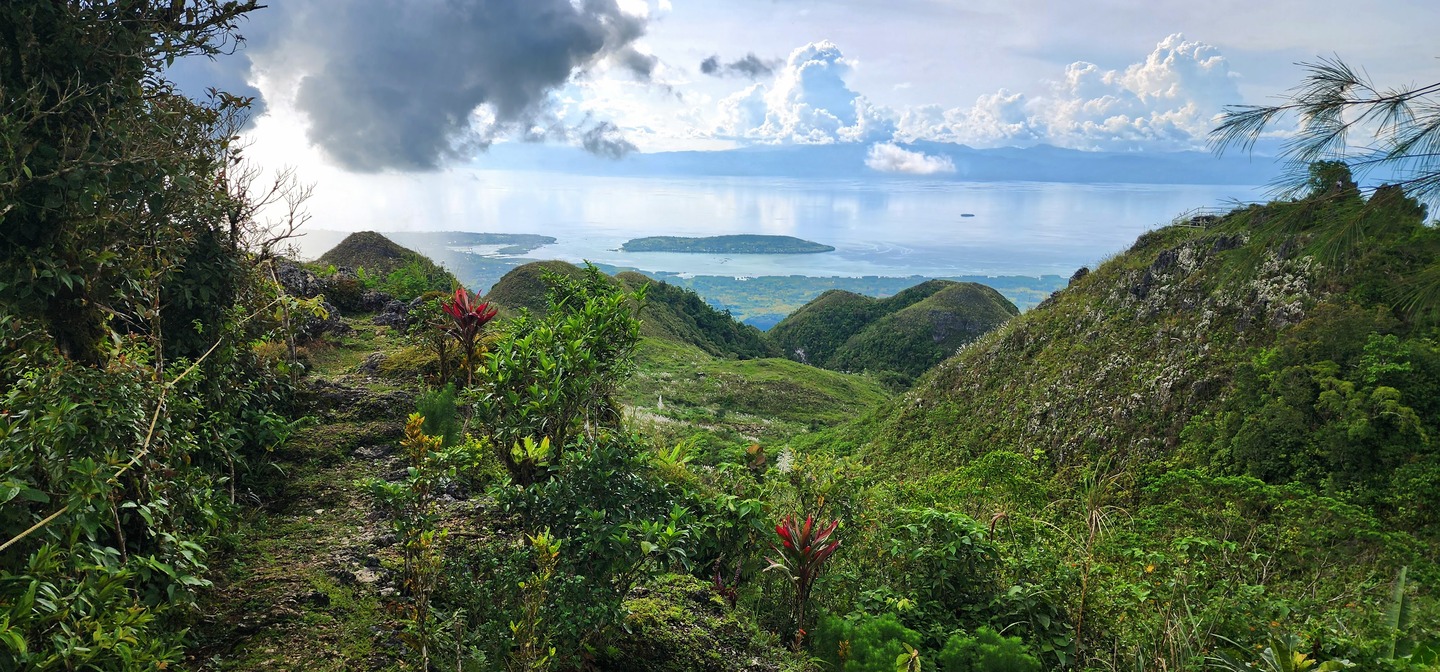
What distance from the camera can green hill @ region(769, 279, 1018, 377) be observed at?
51656mm

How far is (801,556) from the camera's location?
4.13 meters

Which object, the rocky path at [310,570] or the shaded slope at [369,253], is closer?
the rocky path at [310,570]

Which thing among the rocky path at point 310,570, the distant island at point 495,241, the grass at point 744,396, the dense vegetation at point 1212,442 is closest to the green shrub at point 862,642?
the dense vegetation at point 1212,442

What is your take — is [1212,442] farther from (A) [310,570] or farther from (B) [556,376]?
(A) [310,570]

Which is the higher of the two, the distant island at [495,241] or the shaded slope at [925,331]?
the distant island at [495,241]

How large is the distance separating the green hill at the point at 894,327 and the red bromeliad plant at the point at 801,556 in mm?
46886

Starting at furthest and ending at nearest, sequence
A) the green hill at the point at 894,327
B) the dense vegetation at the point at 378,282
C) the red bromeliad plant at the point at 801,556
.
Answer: the green hill at the point at 894,327
the dense vegetation at the point at 378,282
the red bromeliad plant at the point at 801,556

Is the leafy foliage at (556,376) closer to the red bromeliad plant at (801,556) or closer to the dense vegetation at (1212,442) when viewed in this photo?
the red bromeliad plant at (801,556)

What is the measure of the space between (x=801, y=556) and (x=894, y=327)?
53416mm

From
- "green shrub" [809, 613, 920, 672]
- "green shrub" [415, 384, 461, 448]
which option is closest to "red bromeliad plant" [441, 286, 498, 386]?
"green shrub" [415, 384, 461, 448]

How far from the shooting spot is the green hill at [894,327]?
5166cm

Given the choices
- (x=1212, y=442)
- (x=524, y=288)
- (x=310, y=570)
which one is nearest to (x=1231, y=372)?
(x=1212, y=442)

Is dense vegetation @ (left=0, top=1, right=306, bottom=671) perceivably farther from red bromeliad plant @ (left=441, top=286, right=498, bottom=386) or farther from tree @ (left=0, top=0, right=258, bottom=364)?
red bromeliad plant @ (left=441, top=286, right=498, bottom=386)

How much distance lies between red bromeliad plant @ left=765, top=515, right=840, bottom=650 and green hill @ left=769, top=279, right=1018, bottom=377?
4689cm
